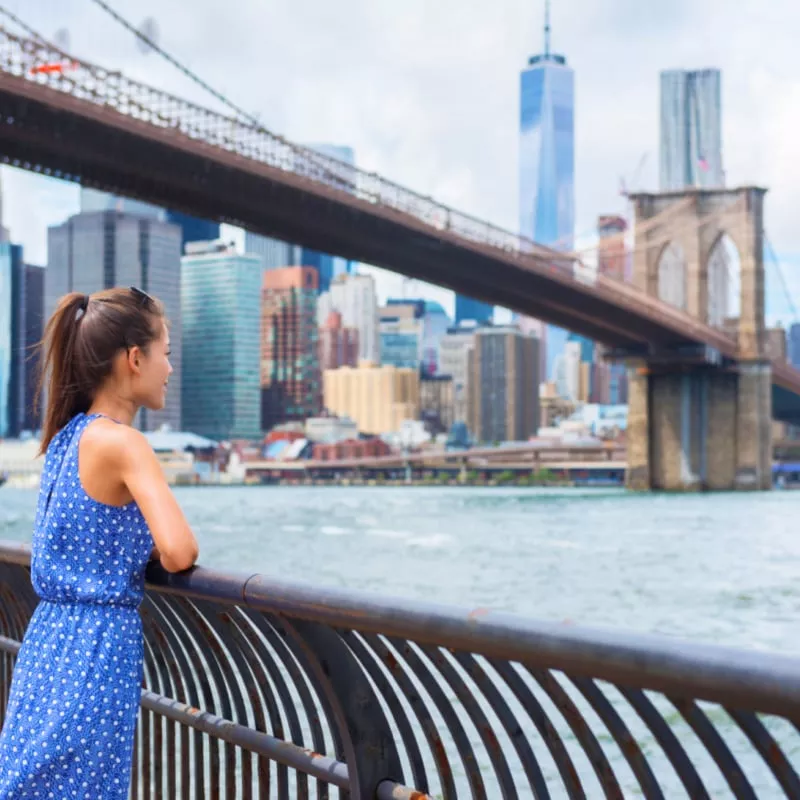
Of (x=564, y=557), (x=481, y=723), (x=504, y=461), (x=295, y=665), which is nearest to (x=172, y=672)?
(x=295, y=665)

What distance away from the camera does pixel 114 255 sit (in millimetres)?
81125

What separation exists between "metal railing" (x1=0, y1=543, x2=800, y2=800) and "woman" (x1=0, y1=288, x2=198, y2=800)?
0.16 meters

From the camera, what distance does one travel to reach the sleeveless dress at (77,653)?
192cm

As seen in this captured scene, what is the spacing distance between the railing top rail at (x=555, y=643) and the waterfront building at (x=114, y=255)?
256 ft

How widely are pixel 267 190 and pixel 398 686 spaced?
93.5ft

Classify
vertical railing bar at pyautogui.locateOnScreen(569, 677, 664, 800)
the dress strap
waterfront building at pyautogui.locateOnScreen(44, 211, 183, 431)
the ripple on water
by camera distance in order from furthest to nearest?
waterfront building at pyautogui.locateOnScreen(44, 211, 183, 431)
the ripple on water
the dress strap
vertical railing bar at pyautogui.locateOnScreen(569, 677, 664, 800)

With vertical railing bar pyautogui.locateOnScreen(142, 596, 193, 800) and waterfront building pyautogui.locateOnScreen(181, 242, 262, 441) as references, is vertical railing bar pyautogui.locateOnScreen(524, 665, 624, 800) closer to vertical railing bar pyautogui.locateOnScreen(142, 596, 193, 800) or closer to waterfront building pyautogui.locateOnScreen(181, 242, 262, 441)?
A: vertical railing bar pyautogui.locateOnScreen(142, 596, 193, 800)

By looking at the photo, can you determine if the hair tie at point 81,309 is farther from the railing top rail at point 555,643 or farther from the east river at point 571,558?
the east river at point 571,558

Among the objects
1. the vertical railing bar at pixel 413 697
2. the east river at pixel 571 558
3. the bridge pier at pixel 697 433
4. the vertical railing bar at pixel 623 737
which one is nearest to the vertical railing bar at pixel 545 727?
the vertical railing bar at pixel 623 737

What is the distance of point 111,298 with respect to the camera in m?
2.08

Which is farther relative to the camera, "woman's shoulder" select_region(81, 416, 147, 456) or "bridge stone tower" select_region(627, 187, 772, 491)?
"bridge stone tower" select_region(627, 187, 772, 491)

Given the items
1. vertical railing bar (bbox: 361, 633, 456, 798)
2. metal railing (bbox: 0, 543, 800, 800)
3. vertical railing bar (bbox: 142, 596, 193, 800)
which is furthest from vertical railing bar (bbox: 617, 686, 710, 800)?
vertical railing bar (bbox: 142, 596, 193, 800)

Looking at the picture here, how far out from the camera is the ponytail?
2.11 meters

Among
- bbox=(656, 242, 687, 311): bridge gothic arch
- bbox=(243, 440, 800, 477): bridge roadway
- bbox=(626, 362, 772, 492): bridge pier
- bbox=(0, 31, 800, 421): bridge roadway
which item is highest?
bbox=(656, 242, 687, 311): bridge gothic arch
